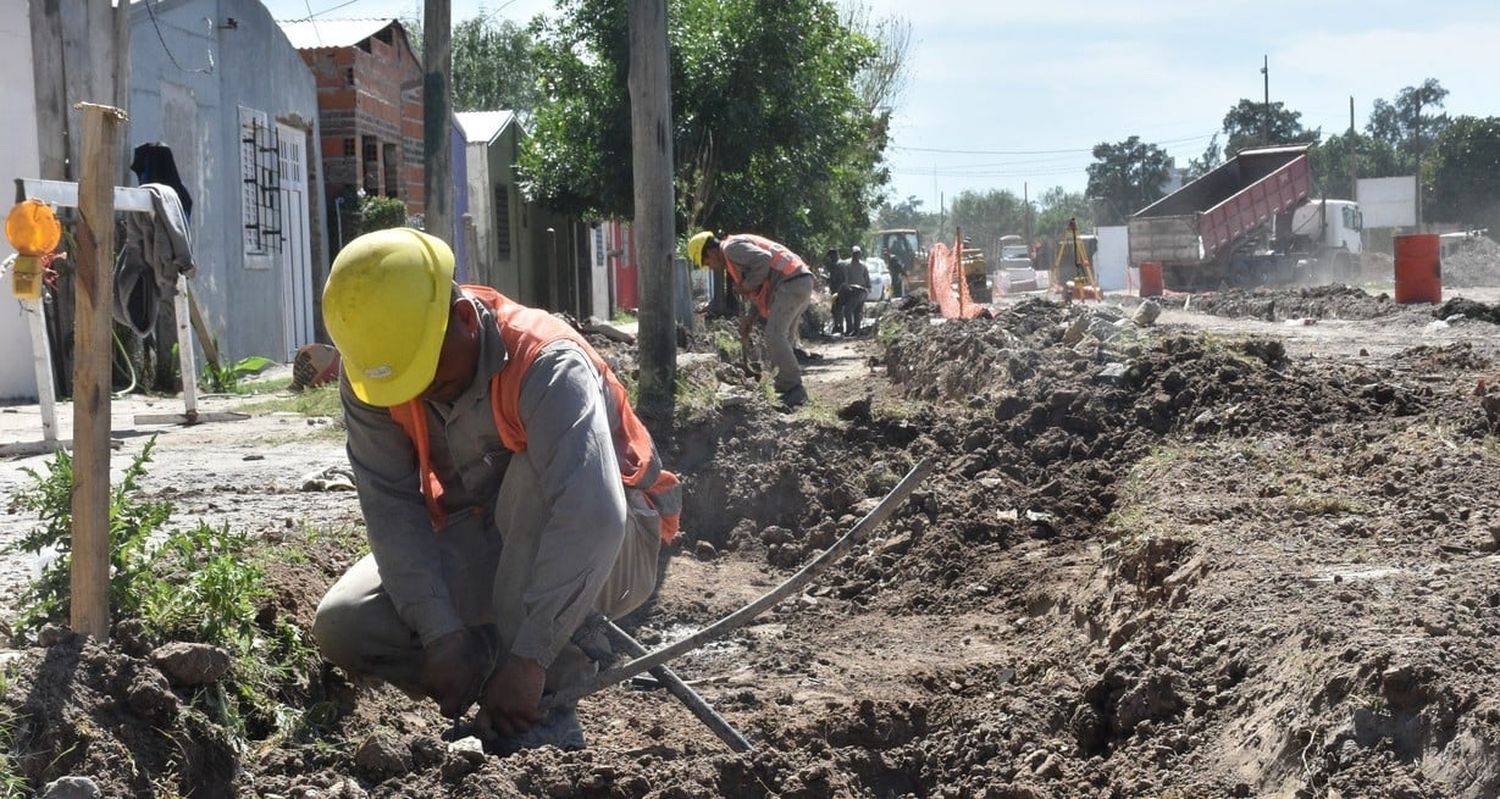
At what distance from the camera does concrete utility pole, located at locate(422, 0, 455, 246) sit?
1031 cm

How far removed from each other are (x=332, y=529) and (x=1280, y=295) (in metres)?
21.8

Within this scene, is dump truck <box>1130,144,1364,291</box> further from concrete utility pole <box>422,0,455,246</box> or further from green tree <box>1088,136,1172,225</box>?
green tree <box>1088,136,1172,225</box>

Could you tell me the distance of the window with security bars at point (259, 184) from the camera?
632 inches

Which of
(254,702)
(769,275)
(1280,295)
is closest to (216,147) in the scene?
(769,275)

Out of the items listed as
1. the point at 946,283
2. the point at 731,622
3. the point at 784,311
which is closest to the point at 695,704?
the point at 731,622

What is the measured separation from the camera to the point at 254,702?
397 centimetres

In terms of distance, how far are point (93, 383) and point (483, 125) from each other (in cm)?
2397

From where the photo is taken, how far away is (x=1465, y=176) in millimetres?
60406

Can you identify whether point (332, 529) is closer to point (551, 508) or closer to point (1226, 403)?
point (551, 508)

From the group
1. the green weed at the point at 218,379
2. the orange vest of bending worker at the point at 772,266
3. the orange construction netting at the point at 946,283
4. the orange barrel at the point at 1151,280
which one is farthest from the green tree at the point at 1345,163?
the green weed at the point at 218,379

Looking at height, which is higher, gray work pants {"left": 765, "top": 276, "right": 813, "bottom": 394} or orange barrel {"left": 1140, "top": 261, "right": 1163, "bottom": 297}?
orange barrel {"left": 1140, "top": 261, "right": 1163, "bottom": 297}

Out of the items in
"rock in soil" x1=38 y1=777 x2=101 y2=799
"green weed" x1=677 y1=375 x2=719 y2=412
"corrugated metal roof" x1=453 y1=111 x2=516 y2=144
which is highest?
"corrugated metal roof" x1=453 y1=111 x2=516 y2=144

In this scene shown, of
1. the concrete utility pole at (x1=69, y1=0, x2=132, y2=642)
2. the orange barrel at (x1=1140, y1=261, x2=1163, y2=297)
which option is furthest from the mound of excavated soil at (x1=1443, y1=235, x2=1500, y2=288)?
the concrete utility pole at (x1=69, y1=0, x2=132, y2=642)

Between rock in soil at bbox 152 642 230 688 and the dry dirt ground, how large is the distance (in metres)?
0.07
